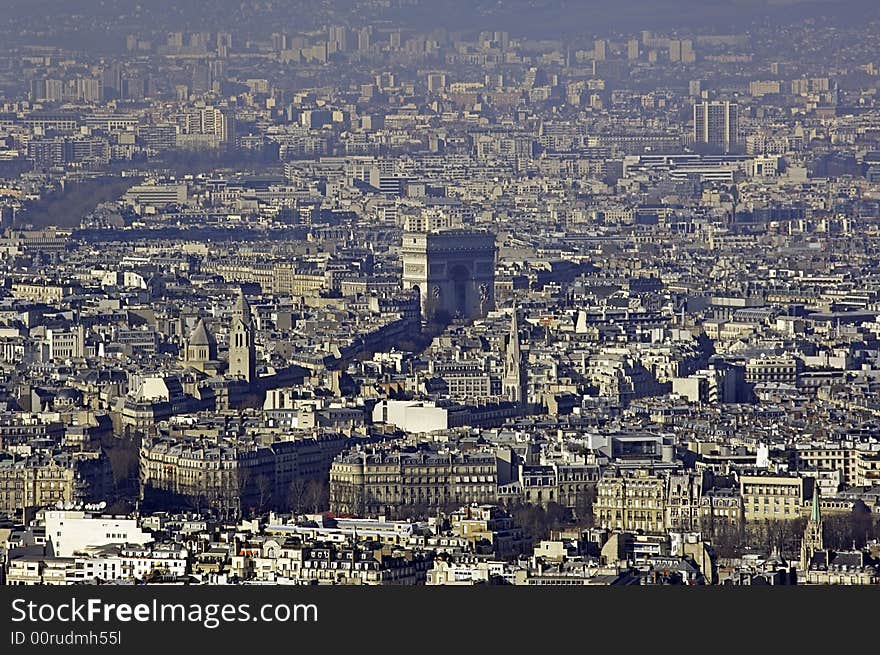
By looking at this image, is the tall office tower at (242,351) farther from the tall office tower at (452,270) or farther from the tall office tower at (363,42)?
the tall office tower at (363,42)

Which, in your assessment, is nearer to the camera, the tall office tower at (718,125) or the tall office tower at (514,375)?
the tall office tower at (514,375)

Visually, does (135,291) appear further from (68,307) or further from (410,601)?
(410,601)

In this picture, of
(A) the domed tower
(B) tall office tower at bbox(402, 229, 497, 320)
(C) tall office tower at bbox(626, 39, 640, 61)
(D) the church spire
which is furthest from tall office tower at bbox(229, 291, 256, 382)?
(C) tall office tower at bbox(626, 39, 640, 61)

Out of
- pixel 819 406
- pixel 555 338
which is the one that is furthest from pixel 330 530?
pixel 555 338

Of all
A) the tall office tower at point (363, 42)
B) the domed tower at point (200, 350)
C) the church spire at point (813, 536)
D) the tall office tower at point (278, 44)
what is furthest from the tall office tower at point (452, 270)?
the tall office tower at point (363, 42)

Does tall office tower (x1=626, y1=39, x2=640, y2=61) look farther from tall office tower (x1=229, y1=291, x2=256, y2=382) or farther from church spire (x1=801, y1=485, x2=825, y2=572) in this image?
church spire (x1=801, y1=485, x2=825, y2=572)

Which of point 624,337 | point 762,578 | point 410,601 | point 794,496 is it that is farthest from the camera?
point 624,337
